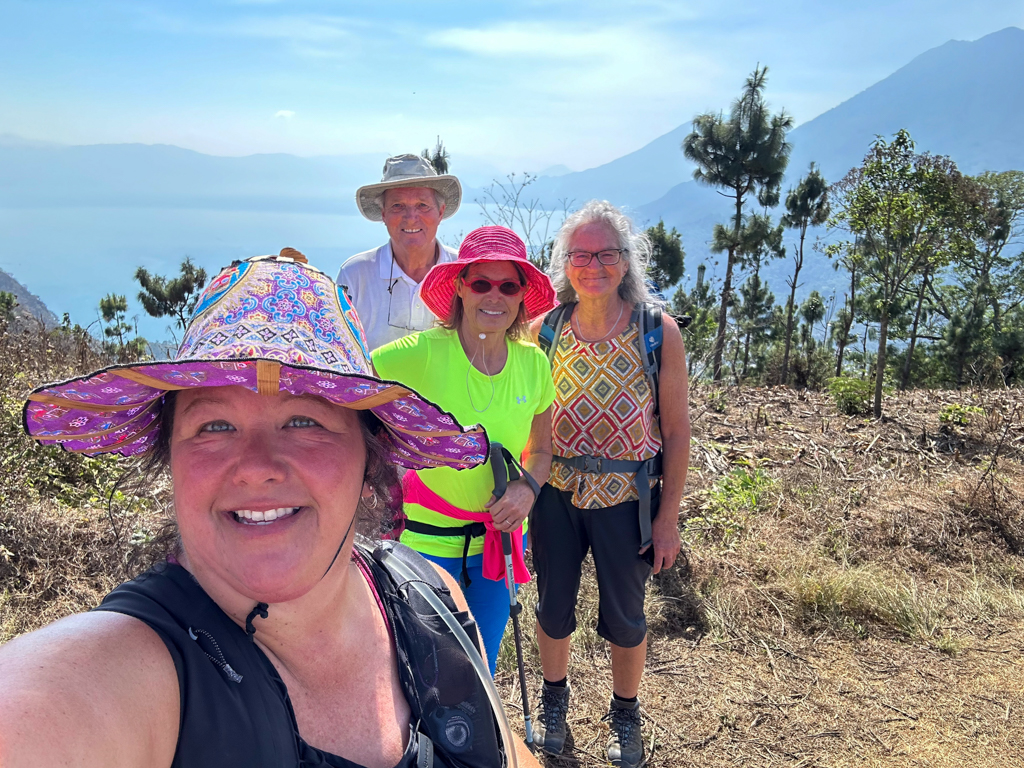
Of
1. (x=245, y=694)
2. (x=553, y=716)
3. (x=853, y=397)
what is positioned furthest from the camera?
(x=853, y=397)

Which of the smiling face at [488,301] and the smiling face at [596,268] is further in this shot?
the smiling face at [596,268]

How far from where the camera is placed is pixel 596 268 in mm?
2734

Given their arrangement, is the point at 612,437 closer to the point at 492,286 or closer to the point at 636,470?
the point at 636,470

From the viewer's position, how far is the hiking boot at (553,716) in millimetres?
2980

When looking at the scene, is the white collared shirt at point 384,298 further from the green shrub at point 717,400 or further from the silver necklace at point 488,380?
the green shrub at point 717,400

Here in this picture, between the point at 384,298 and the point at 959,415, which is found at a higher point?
the point at 384,298

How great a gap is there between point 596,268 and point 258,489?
1909 millimetres

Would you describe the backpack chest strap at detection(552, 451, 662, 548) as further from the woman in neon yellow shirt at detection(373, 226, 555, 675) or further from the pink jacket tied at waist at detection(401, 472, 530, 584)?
the pink jacket tied at waist at detection(401, 472, 530, 584)

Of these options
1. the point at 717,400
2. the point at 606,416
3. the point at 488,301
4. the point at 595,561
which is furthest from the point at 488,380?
the point at 717,400

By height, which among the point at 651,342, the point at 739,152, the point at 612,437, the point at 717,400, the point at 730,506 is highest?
the point at 739,152

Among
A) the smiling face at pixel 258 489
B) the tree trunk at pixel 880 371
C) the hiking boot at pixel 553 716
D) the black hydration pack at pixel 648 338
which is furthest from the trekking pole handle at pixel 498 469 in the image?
the tree trunk at pixel 880 371

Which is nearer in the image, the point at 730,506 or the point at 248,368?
the point at 248,368

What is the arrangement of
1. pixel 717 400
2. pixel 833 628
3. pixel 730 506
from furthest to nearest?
pixel 717 400 → pixel 730 506 → pixel 833 628

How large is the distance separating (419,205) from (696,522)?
10.1 ft
